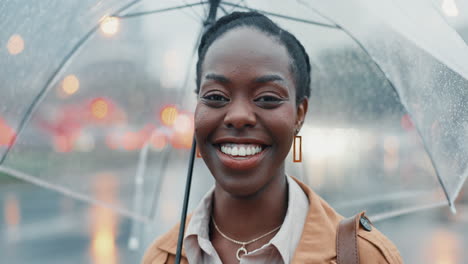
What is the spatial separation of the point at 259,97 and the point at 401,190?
5.59 ft

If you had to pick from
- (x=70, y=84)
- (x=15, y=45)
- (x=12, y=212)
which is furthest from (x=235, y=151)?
(x=12, y=212)

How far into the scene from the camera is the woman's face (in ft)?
4.71

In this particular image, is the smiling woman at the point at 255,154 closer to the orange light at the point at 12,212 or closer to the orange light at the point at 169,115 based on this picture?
the orange light at the point at 169,115

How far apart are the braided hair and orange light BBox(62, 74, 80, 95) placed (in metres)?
1.07

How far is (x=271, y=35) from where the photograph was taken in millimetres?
1546

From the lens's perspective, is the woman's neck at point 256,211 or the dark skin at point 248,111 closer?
the dark skin at point 248,111

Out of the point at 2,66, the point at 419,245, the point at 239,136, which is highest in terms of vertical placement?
the point at 2,66

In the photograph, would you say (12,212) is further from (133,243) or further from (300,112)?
(300,112)

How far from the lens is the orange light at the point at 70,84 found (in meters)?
2.49

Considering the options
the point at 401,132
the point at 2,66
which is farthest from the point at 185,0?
the point at 401,132

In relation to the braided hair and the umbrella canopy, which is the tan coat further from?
the umbrella canopy

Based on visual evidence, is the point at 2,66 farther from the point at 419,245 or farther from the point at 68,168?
the point at 419,245

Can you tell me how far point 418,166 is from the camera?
8.76 ft

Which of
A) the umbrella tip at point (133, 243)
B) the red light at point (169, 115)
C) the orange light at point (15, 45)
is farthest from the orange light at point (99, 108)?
the umbrella tip at point (133, 243)
